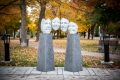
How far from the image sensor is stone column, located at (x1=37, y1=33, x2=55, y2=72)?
8570 millimetres

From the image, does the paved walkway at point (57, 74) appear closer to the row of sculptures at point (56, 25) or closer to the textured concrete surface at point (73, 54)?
the textured concrete surface at point (73, 54)

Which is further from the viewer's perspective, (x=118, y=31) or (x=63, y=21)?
(x=118, y=31)

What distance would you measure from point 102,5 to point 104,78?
42.1 ft

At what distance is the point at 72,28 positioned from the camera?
8617 mm

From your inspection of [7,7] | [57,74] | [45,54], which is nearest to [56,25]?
[45,54]

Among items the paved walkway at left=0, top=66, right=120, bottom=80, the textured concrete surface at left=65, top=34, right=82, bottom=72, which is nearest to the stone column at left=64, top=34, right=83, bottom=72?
the textured concrete surface at left=65, top=34, right=82, bottom=72

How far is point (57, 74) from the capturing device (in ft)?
26.7

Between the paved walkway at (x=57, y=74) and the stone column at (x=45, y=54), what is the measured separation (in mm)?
254

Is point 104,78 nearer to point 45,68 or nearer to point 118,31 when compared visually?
point 45,68

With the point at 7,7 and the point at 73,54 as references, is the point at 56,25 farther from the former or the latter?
the point at 7,7

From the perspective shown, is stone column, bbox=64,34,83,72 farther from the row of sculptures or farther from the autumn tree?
the autumn tree

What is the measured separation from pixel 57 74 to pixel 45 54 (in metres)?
0.97

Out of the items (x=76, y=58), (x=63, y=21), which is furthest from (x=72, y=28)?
(x=76, y=58)

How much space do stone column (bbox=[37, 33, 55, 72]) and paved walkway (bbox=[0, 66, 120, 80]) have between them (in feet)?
0.83
